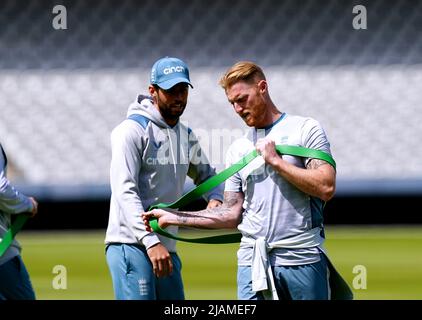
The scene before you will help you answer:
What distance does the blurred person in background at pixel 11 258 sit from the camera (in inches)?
215

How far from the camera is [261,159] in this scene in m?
4.64

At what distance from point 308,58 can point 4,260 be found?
11.2 m

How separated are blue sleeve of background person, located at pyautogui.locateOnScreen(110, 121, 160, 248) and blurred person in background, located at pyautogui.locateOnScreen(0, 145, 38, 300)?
77cm

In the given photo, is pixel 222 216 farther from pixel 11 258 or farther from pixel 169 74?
pixel 11 258

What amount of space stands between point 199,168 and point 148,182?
49 cm

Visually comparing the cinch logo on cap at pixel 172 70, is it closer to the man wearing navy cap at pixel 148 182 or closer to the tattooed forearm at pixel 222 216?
the man wearing navy cap at pixel 148 182

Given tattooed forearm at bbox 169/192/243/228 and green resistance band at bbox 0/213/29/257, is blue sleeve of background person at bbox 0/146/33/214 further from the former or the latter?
tattooed forearm at bbox 169/192/243/228

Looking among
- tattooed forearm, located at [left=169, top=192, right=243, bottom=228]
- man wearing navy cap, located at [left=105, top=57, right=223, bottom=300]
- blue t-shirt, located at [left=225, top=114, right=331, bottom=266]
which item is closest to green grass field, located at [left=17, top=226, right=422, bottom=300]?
man wearing navy cap, located at [left=105, top=57, right=223, bottom=300]

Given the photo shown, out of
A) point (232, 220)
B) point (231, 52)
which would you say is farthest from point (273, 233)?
point (231, 52)

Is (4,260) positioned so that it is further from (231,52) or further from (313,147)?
(231,52)

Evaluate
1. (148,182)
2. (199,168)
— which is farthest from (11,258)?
(199,168)

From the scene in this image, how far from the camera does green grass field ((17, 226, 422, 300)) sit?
890cm

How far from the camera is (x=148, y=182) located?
512 cm

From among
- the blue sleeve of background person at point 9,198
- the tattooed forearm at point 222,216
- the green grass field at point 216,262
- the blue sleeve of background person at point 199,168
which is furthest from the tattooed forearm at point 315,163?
the green grass field at point 216,262
